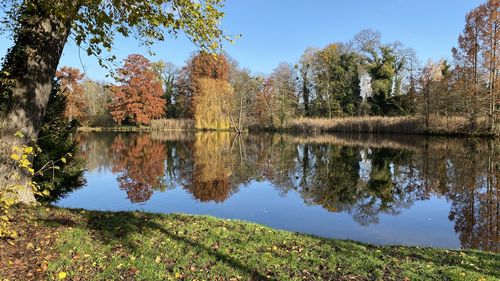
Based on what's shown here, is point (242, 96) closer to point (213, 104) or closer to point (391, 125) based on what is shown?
point (213, 104)

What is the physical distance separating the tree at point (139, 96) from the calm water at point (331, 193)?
117ft

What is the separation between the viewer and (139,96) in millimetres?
54750

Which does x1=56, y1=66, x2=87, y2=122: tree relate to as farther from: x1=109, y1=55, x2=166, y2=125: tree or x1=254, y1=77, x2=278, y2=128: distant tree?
x1=254, y1=77, x2=278, y2=128: distant tree

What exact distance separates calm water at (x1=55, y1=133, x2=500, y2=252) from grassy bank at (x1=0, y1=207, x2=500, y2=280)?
8.08 feet

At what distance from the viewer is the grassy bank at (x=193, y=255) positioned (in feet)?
13.5

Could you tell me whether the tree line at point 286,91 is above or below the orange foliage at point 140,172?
above

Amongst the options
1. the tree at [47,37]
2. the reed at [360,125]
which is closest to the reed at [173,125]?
the reed at [360,125]

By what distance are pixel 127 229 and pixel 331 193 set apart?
7.84 metres

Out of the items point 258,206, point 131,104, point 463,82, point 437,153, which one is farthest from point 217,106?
point 258,206

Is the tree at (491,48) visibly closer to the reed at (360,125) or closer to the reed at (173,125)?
the reed at (360,125)

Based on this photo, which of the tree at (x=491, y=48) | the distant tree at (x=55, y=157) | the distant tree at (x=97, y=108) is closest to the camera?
the distant tree at (x=55, y=157)

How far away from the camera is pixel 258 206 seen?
34.3 ft

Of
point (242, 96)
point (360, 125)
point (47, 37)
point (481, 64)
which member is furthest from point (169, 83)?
point (47, 37)

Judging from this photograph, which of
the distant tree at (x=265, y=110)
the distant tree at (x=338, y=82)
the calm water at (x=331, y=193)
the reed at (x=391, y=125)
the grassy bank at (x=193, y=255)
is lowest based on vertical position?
the calm water at (x=331, y=193)
